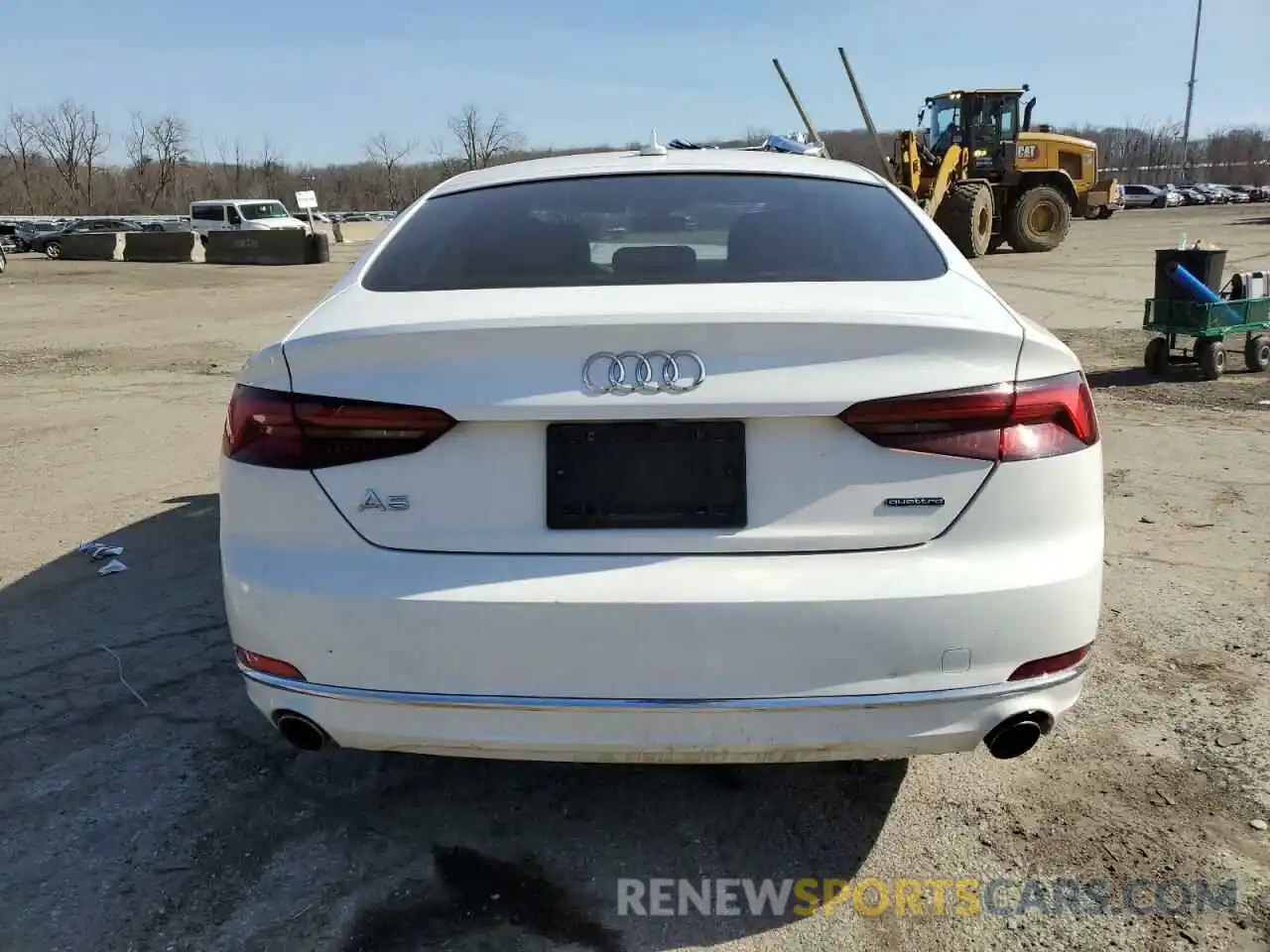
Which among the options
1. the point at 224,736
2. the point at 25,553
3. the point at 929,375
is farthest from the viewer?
the point at 25,553

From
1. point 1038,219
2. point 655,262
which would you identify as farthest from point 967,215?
point 655,262

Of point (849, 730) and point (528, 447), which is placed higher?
point (528, 447)

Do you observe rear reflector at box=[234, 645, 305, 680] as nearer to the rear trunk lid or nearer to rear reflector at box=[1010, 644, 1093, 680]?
the rear trunk lid

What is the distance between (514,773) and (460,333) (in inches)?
55.8

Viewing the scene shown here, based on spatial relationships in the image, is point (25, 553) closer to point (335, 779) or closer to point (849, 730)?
point (335, 779)

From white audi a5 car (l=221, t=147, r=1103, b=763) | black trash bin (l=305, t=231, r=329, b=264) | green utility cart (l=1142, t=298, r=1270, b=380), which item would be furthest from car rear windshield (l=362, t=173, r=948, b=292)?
black trash bin (l=305, t=231, r=329, b=264)

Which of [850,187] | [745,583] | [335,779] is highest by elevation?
[850,187]

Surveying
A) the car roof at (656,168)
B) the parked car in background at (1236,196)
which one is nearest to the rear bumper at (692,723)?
the car roof at (656,168)

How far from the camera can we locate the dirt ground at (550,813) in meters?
2.26

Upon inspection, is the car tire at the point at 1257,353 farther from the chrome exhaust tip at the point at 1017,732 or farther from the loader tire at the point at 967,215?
the loader tire at the point at 967,215

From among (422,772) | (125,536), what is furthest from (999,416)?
(125,536)

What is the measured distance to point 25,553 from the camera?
15.5 feet

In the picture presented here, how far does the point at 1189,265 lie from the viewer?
28.7ft

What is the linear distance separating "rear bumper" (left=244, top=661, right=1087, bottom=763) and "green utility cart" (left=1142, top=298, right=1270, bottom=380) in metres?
7.40
